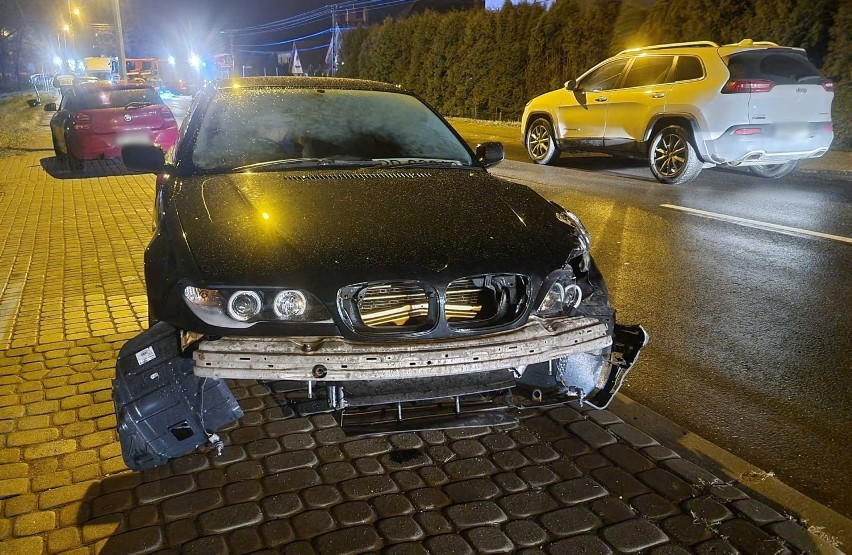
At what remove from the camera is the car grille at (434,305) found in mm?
2961

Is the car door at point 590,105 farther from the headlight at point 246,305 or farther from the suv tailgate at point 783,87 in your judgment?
the headlight at point 246,305

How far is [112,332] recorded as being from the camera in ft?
15.9

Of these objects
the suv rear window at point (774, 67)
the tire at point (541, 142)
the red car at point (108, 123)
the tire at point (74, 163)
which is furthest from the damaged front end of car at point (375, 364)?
the tire at point (74, 163)

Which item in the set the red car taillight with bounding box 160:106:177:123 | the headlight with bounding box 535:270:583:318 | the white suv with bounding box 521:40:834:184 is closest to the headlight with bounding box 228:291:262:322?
the headlight with bounding box 535:270:583:318

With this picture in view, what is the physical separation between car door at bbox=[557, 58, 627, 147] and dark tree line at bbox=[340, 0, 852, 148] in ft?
15.9

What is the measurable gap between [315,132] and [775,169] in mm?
8797

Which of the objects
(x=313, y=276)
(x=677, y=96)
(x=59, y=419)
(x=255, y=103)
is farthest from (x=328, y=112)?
(x=677, y=96)

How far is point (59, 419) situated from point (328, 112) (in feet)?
8.02

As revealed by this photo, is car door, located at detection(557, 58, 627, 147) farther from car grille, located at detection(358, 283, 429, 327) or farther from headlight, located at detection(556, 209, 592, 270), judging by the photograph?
car grille, located at detection(358, 283, 429, 327)

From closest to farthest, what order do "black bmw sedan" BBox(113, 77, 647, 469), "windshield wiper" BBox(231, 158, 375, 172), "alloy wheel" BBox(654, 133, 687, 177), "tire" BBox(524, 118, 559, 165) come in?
1. "black bmw sedan" BBox(113, 77, 647, 469)
2. "windshield wiper" BBox(231, 158, 375, 172)
3. "alloy wheel" BBox(654, 133, 687, 177)
4. "tire" BBox(524, 118, 559, 165)

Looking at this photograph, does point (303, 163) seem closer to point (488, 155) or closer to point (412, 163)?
point (412, 163)

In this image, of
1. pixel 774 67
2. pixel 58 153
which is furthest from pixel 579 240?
pixel 58 153

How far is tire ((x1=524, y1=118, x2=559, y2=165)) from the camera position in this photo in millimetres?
12766

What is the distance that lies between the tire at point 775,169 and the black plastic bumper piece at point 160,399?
398 inches
